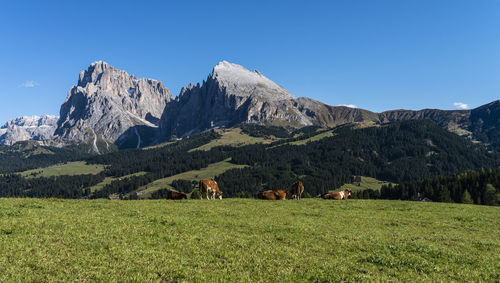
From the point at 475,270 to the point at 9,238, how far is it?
22.0 metres

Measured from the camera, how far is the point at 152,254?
12.8 metres

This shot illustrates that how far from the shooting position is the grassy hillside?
1120 cm

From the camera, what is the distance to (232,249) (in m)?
14.3

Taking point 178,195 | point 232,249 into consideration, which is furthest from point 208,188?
point 232,249

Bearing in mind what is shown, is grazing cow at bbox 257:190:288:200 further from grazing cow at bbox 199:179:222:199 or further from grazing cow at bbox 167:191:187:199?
grazing cow at bbox 167:191:187:199

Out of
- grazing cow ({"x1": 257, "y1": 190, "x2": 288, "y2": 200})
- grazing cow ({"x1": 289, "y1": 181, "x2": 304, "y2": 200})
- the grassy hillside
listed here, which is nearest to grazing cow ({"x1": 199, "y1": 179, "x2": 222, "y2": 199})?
grazing cow ({"x1": 257, "y1": 190, "x2": 288, "y2": 200})

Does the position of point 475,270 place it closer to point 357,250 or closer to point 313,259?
point 357,250

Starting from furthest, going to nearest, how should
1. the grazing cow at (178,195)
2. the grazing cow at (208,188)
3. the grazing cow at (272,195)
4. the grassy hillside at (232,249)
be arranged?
the grazing cow at (208,188), the grazing cow at (272,195), the grazing cow at (178,195), the grassy hillside at (232,249)

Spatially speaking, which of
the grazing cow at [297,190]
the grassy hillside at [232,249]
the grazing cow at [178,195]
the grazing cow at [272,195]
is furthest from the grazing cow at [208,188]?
the grassy hillside at [232,249]

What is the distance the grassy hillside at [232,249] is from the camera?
1120 cm

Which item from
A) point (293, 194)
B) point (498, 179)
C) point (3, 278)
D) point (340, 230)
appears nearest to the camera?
point (3, 278)

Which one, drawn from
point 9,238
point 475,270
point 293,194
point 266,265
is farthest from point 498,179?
point 9,238

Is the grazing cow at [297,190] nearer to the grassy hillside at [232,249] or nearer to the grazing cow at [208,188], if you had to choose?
the grazing cow at [208,188]

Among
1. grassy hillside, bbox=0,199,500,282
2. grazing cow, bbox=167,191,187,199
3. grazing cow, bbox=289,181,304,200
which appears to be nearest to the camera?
grassy hillside, bbox=0,199,500,282
